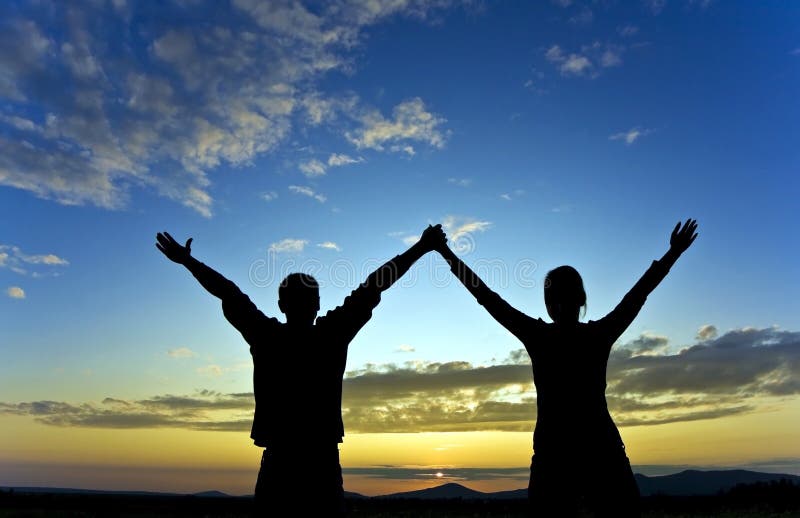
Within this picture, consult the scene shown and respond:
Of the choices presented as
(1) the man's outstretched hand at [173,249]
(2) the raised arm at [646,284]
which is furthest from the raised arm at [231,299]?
(2) the raised arm at [646,284]

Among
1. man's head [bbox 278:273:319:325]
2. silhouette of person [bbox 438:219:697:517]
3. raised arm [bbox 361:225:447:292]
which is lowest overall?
silhouette of person [bbox 438:219:697:517]

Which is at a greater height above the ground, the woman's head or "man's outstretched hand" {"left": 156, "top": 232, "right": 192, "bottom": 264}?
"man's outstretched hand" {"left": 156, "top": 232, "right": 192, "bottom": 264}

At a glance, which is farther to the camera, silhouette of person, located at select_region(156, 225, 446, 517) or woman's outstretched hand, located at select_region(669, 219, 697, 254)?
woman's outstretched hand, located at select_region(669, 219, 697, 254)

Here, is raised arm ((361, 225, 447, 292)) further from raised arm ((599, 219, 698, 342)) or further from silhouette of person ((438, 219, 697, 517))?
raised arm ((599, 219, 698, 342))

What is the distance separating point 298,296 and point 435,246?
2067 millimetres

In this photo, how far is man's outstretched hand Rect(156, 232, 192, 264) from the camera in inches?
231

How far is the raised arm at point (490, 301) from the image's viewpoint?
598cm

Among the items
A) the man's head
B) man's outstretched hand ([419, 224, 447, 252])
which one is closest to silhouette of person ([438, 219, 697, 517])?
man's outstretched hand ([419, 224, 447, 252])

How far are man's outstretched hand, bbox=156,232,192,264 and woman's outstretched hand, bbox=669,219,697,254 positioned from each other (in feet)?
17.2

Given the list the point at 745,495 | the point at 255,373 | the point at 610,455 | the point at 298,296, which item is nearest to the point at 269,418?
the point at 255,373

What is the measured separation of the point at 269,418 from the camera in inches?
203

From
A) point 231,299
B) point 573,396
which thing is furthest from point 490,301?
point 231,299

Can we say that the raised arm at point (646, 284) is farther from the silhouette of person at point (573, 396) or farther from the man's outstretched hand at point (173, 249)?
the man's outstretched hand at point (173, 249)

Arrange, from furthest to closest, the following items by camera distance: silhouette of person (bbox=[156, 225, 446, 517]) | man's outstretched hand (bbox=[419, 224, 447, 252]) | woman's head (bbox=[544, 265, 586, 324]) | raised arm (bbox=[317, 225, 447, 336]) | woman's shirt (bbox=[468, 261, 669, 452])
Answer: man's outstretched hand (bbox=[419, 224, 447, 252])
woman's head (bbox=[544, 265, 586, 324])
raised arm (bbox=[317, 225, 447, 336])
woman's shirt (bbox=[468, 261, 669, 452])
silhouette of person (bbox=[156, 225, 446, 517])
